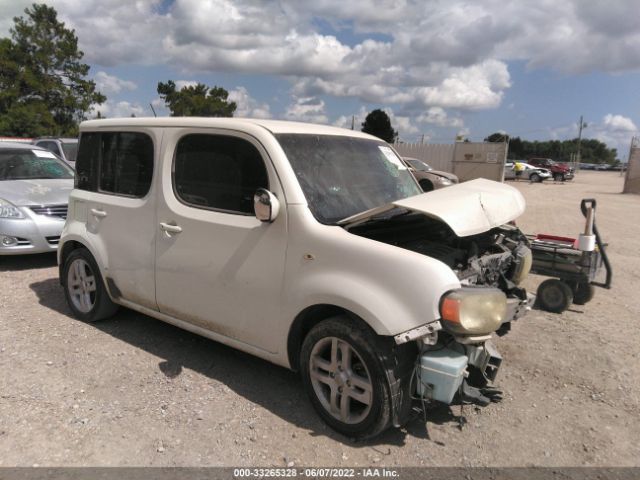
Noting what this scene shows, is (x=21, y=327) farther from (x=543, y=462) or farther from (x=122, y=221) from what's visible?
(x=543, y=462)

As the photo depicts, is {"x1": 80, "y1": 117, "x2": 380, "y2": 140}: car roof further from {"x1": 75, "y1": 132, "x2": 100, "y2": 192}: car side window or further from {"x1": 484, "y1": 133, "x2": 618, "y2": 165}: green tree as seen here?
{"x1": 484, "y1": 133, "x2": 618, "y2": 165}: green tree

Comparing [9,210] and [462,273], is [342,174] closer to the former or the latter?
[462,273]

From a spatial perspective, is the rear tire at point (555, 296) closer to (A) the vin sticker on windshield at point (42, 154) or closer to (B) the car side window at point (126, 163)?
(B) the car side window at point (126, 163)

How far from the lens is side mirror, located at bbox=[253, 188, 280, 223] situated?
314 centimetres

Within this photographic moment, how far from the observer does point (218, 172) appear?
365 centimetres

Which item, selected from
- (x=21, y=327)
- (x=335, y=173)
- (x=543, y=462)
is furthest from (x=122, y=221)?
(x=543, y=462)

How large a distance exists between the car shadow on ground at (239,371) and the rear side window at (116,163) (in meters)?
1.34

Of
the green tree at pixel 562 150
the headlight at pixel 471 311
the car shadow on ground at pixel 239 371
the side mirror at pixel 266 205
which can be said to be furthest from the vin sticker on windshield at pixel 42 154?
the green tree at pixel 562 150

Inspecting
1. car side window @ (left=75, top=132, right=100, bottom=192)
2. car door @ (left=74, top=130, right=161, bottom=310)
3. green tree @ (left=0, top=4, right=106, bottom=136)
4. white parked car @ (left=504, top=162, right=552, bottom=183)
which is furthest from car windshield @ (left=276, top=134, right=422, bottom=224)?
green tree @ (left=0, top=4, right=106, bottom=136)

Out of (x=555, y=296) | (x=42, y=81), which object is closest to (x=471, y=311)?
(x=555, y=296)

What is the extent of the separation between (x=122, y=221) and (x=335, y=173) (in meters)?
1.95

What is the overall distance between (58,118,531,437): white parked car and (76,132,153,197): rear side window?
2 cm

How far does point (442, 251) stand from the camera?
3426 millimetres

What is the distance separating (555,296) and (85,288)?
4.90 meters
